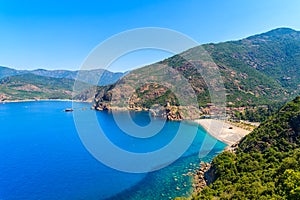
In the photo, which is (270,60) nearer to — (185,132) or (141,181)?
(185,132)

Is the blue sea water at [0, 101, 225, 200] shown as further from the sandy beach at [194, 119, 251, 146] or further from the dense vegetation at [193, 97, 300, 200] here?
the dense vegetation at [193, 97, 300, 200]

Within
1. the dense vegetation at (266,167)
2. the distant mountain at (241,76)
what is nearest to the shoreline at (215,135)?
the dense vegetation at (266,167)

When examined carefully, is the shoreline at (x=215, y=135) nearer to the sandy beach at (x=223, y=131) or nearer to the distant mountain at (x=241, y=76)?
the sandy beach at (x=223, y=131)

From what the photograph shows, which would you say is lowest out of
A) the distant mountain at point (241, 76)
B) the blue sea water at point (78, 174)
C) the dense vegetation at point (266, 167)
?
the blue sea water at point (78, 174)

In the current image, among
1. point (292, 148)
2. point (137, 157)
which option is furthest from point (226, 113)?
point (292, 148)

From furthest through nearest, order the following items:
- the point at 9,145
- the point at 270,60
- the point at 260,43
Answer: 1. the point at 260,43
2. the point at 270,60
3. the point at 9,145

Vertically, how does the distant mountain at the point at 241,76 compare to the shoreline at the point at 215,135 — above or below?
above

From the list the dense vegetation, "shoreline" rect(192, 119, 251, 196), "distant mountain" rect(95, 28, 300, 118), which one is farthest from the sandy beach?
the dense vegetation
